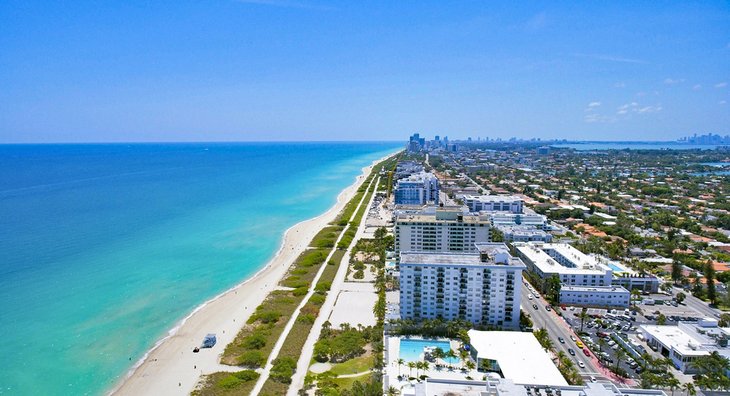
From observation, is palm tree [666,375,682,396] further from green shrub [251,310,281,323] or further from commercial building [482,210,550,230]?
commercial building [482,210,550,230]

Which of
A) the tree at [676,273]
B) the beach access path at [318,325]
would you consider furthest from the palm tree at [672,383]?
the tree at [676,273]

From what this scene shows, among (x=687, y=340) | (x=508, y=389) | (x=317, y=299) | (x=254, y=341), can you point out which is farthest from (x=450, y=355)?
(x=687, y=340)

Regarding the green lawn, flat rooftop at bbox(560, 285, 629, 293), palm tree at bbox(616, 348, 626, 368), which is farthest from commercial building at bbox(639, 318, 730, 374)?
the green lawn

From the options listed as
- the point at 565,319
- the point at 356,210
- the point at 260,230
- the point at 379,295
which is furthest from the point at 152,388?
the point at 356,210

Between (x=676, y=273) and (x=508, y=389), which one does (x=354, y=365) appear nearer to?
(x=508, y=389)

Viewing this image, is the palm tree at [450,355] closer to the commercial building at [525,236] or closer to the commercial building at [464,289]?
the commercial building at [464,289]
